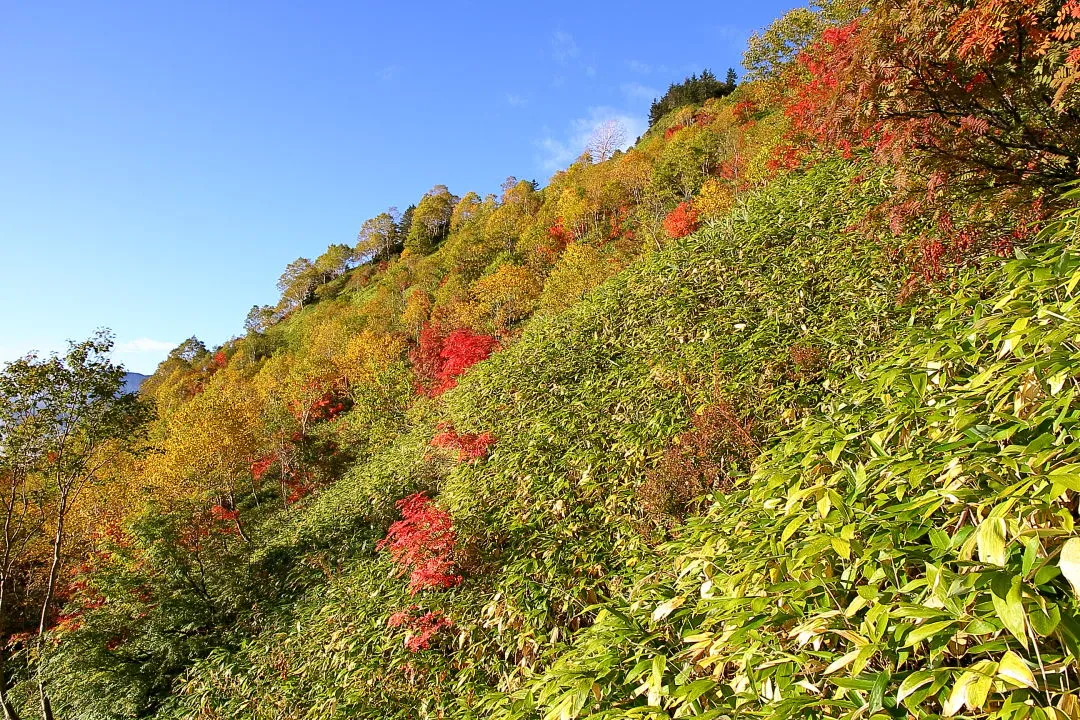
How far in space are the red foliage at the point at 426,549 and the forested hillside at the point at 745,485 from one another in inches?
2.1

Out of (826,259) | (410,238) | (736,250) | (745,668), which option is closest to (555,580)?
(745,668)

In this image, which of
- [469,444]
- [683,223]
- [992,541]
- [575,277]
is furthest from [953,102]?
[575,277]

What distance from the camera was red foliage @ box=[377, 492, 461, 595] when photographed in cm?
566

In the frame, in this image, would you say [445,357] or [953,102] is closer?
[953,102]

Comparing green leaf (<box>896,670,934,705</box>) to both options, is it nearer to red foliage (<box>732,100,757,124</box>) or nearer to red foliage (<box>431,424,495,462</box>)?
red foliage (<box>431,424,495,462</box>)

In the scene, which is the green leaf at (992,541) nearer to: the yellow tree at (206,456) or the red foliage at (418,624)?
the red foliage at (418,624)

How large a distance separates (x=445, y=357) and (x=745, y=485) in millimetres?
16235

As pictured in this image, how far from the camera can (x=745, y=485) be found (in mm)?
4148

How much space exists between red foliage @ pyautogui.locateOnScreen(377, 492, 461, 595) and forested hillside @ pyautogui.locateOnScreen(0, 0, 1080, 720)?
5 centimetres

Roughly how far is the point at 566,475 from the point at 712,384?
6.89 feet

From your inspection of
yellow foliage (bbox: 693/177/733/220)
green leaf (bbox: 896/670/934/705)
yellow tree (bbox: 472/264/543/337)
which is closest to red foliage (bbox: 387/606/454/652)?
green leaf (bbox: 896/670/934/705)

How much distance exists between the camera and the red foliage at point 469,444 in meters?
8.11

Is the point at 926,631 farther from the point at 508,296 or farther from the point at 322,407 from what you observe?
the point at 322,407

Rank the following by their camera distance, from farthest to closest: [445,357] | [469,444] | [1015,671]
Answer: [445,357] < [469,444] < [1015,671]
